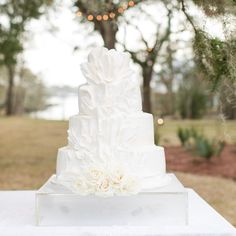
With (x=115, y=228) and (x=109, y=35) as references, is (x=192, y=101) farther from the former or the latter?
(x=115, y=228)

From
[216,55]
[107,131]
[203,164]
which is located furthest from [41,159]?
[107,131]

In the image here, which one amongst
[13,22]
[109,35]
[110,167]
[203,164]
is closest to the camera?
[110,167]

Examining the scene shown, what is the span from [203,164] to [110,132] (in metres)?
7.62

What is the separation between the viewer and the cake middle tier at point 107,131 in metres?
3.32

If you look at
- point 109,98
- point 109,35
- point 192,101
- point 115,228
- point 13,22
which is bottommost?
point 115,228

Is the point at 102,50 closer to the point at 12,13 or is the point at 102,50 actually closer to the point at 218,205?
the point at 218,205

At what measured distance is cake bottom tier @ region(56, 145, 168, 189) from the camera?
130 inches

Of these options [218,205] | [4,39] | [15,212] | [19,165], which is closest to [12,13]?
[4,39]

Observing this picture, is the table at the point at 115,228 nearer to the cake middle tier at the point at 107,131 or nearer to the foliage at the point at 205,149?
the cake middle tier at the point at 107,131

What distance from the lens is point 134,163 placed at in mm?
3332

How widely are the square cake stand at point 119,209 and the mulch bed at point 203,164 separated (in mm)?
Result: 6493

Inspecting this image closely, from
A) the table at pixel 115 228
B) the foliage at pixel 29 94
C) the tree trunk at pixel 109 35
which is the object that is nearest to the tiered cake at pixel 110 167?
the table at pixel 115 228

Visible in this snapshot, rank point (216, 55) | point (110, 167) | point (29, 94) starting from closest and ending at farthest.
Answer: point (110, 167), point (216, 55), point (29, 94)

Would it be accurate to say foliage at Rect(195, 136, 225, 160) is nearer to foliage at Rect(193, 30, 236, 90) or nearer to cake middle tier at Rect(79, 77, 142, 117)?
foliage at Rect(193, 30, 236, 90)
